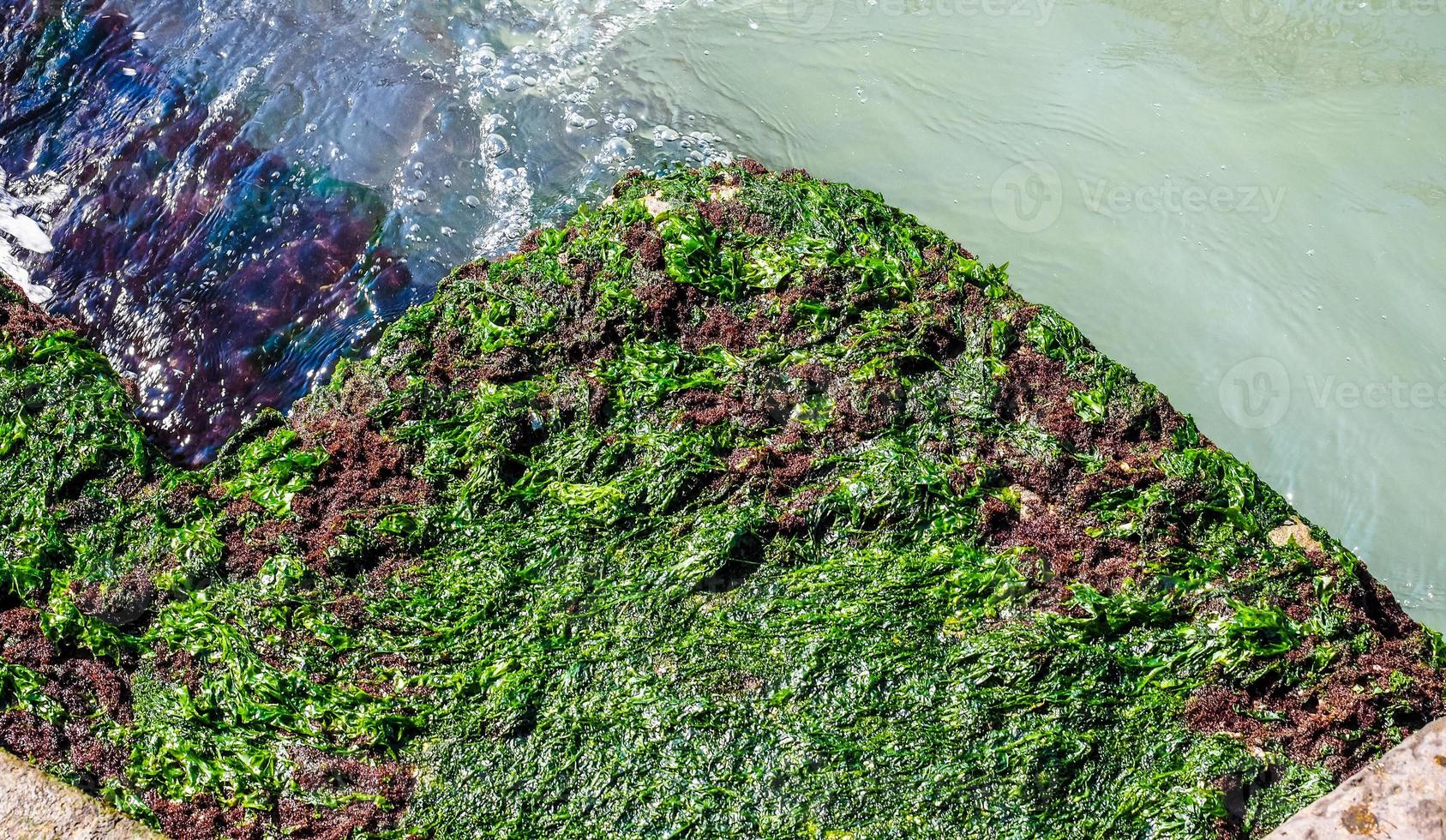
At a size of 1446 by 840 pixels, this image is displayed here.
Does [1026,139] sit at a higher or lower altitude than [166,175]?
higher

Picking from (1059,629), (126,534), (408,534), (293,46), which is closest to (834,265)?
(1059,629)

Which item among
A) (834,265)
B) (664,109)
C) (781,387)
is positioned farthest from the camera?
(664,109)

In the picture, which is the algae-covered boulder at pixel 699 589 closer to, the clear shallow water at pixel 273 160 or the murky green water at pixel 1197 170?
the clear shallow water at pixel 273 160

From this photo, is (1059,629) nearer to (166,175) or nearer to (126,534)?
(126,534)

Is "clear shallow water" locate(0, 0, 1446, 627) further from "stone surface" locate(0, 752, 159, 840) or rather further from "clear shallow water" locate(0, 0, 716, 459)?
"stone surface" locate(0, 752, 159, 840)

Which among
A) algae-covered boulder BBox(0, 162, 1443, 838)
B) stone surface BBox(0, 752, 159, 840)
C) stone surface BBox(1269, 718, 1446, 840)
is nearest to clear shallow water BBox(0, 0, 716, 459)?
algae-covered boulder BBox(0, 162, 1443, 838)

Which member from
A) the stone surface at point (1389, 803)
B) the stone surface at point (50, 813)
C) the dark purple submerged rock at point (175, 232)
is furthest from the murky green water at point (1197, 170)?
the stone surface at point (50, 813)
